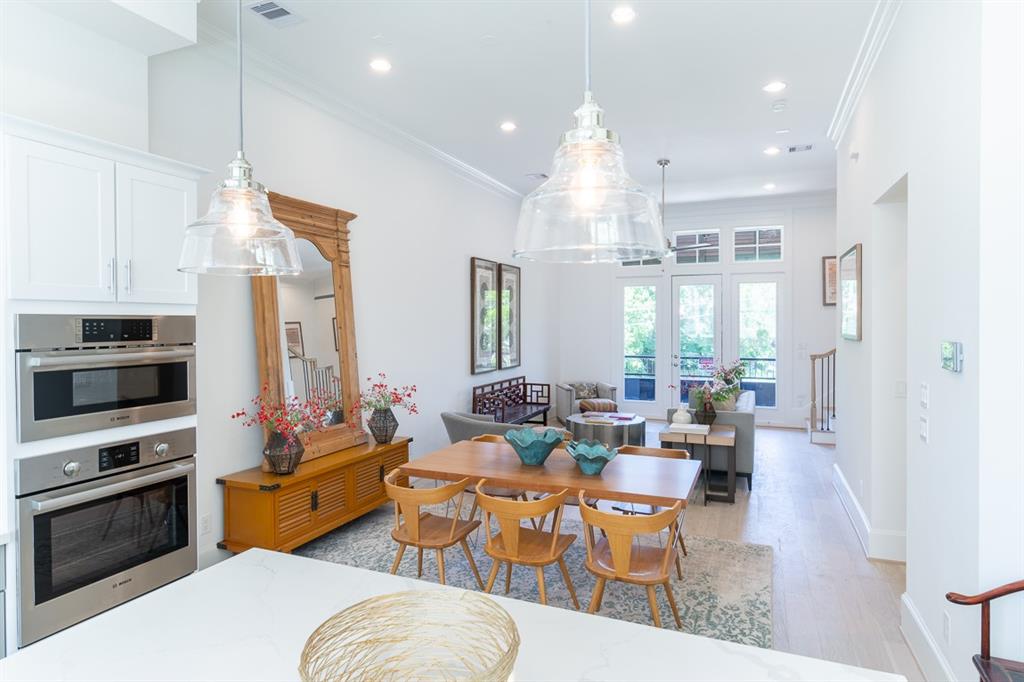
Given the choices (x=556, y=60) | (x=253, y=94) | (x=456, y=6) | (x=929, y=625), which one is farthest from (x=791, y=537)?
(x=253, y=94)

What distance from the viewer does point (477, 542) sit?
4.05 meters

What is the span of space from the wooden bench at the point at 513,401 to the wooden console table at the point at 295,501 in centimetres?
245

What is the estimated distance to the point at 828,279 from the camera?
8.05 metres

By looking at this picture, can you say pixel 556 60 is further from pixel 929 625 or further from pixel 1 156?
pixel 929 625

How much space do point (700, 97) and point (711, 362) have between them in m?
4.90

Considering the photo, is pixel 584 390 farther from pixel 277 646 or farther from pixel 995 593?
pixel 277 646

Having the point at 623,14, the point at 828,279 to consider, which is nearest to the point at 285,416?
the point at 623,14

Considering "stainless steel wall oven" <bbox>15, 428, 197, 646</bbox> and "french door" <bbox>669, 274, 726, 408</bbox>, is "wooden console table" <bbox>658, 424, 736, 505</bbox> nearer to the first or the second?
"stainless steel wall oven" <bbox>15, 428, 197, 646</bbox>

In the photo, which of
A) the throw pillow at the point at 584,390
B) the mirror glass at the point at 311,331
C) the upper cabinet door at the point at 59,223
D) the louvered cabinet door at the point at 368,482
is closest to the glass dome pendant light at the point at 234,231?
the upper cabinet door at the point at 59,223

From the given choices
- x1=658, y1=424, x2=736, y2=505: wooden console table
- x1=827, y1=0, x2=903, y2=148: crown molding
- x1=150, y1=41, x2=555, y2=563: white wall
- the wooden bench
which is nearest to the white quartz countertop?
x1=150, y1=41, x2=555, y2=563: white wall

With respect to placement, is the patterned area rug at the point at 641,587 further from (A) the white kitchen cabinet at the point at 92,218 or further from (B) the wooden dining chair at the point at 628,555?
(A) the white kitchen cabinet at the point at 92,218

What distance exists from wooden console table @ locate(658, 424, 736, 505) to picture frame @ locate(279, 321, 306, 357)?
9.59 feet

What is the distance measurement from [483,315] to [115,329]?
15.0 ft

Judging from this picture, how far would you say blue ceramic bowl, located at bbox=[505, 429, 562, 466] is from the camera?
3308 mm
